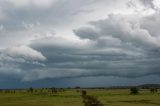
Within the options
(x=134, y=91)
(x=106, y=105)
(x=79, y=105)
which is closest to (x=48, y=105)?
(x=79, y=105)

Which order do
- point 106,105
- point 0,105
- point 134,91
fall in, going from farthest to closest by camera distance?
point 134,91 < point 0,105 < point 106,105

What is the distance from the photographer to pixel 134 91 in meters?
166

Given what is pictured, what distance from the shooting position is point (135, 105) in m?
80.2

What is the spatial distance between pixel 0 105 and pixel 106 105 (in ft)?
93.1

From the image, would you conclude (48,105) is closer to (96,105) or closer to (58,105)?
(58,105)

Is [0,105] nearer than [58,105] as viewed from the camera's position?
No

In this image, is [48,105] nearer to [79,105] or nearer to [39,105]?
[39,105]

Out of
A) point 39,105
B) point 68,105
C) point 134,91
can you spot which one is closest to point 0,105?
point 39,105

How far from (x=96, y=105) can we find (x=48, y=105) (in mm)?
11603

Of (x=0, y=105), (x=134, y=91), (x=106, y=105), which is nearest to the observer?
(x=106, y=105)

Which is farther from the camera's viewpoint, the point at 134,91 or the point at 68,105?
the point at 134,91

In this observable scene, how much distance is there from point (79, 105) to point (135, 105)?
43.8ft

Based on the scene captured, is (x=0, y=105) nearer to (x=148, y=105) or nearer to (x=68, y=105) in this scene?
(x=68, y=105)

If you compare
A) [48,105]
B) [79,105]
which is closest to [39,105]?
[48,105]
